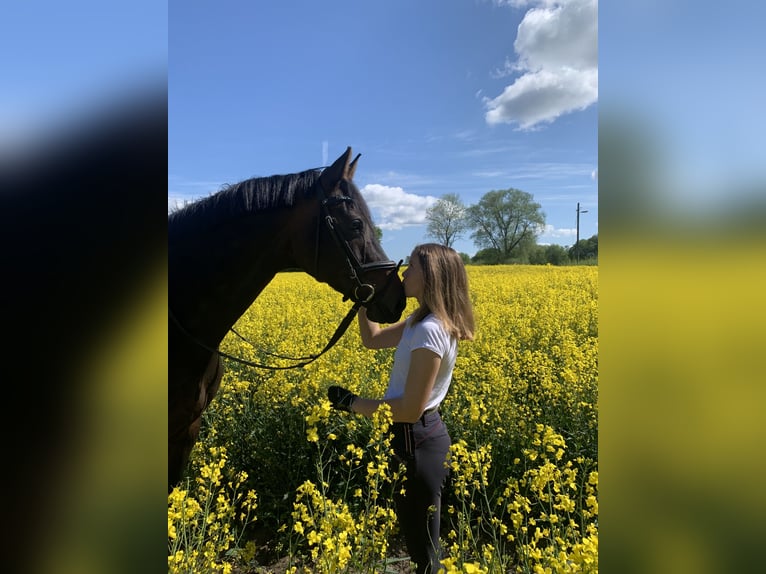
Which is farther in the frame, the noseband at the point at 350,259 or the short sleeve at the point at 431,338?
the noseband at the point at 350,259

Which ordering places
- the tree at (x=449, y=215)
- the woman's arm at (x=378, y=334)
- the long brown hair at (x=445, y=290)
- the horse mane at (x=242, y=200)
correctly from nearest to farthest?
the horse mane at (x=242, y=200)
the long brown hair at (x=445, y=290)
the woman's arm at (x=378, y=334)
the tree at (x=449, y=215)

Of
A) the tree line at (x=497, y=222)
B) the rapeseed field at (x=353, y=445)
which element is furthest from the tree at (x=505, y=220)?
the rapeseed field at (x=353, y=445)

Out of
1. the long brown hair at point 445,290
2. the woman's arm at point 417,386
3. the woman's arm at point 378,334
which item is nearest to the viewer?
the woman's arm at point 417,386

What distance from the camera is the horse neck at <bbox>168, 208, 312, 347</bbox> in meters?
1.98

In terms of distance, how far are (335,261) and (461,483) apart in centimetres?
116

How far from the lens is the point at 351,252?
2129 mm

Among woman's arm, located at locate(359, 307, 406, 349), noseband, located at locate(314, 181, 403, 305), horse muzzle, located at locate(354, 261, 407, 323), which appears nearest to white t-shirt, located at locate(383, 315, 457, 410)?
horse muzzle, located at locate(354, 261, 407, 323)

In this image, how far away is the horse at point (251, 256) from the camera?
200cm

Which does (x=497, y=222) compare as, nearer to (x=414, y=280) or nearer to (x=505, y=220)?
(x=505, y=220)

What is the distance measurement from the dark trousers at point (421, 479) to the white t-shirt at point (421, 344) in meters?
0.15

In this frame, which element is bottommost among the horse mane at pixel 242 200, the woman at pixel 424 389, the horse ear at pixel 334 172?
the woman at pixel 424 389

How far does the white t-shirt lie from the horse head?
166mm

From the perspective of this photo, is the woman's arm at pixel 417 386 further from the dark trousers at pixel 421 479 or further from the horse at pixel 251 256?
the horse at pixel 251 256
